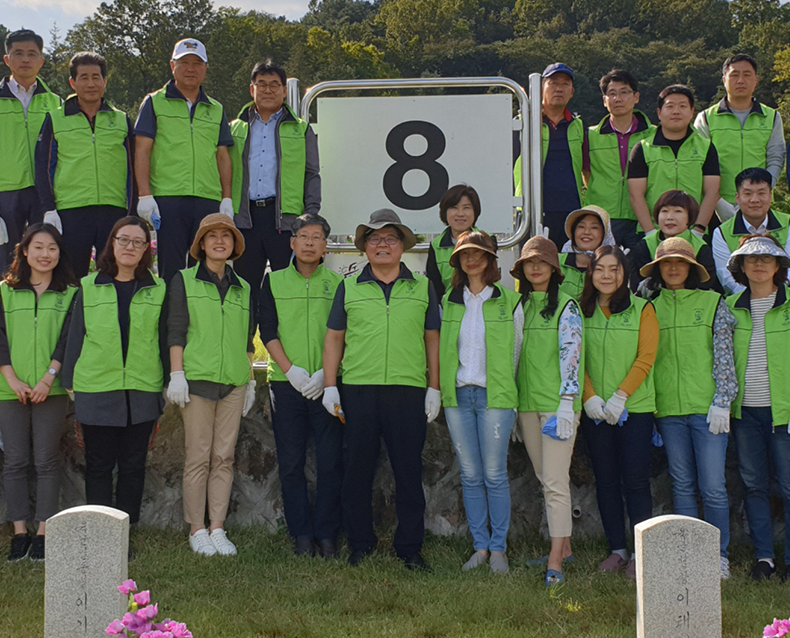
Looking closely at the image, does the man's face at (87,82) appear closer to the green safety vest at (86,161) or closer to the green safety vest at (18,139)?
the green safety vest at (86,161)

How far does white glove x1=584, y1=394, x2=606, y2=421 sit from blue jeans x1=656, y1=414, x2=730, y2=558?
0.46 meters

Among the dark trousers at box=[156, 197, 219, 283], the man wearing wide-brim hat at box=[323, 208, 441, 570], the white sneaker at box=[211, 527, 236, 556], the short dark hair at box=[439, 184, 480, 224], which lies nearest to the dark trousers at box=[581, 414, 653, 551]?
the man wearing wide-brim hat at box=[323, 208, 441, 570]

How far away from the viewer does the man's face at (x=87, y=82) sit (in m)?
6.21

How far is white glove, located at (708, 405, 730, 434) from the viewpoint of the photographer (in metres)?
5.34

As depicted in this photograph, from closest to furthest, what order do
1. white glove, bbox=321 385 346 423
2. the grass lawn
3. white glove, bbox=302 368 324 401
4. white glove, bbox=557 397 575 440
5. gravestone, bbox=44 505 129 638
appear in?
gravestone, bbox=44 505 129 638 < the grass lawn < white glove, bbox=557 397 575 440 < white glove, bbox=321 385 346 423 < white glove, bbox=302 368 324 401

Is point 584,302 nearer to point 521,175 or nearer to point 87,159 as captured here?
point 521,175

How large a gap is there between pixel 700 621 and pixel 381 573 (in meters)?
2.11

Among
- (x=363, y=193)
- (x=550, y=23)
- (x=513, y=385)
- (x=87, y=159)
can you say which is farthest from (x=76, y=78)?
(x=550, y=23)

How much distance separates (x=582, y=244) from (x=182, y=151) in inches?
113

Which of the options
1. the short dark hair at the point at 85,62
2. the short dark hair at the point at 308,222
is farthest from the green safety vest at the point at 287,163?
the short dark hair at the point at 85,62

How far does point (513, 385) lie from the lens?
17.6 ft

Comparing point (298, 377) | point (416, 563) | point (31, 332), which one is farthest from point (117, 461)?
point (416, 563)

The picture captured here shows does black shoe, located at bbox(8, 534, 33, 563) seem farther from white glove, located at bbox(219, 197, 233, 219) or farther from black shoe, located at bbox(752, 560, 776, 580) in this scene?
black shoe, located at bbox(752, 560, 776, 580)

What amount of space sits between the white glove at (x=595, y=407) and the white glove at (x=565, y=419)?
17 cm
